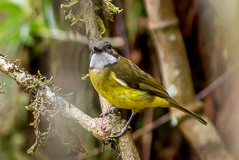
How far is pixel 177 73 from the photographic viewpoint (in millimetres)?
3420

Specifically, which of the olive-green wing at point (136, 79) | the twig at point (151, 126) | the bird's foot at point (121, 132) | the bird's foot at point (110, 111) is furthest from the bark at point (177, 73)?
the bird's foot at point (121, 132)

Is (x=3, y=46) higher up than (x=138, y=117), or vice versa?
(x=3, y=46)

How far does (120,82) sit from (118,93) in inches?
3.9

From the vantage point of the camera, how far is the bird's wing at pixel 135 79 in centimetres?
252

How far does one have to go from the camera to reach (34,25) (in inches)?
141

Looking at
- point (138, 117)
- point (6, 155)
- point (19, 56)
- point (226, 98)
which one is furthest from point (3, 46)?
point (226, 98)

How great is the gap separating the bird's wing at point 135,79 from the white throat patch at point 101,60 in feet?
0.22

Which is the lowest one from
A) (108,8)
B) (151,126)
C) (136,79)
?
(151,126)

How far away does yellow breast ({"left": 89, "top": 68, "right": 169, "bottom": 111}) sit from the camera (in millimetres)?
2356

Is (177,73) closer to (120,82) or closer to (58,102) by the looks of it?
(120,82)

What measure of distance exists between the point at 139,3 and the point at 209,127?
4.51 ft

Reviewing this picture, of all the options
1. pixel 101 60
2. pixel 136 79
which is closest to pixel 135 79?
pixel 136 79

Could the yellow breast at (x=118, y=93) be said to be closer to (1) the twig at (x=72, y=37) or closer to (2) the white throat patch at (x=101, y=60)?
(2) the white throat patch at (x=101, y=60)

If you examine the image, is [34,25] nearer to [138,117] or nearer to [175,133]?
[138,117]
